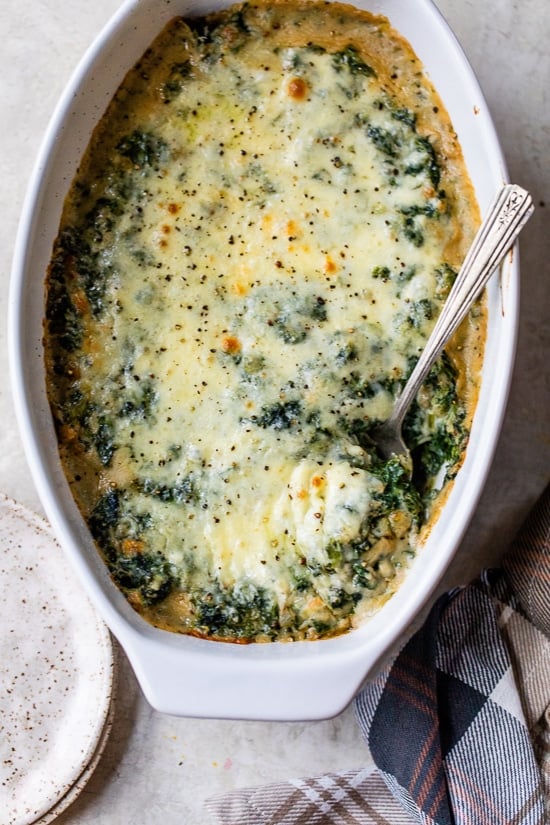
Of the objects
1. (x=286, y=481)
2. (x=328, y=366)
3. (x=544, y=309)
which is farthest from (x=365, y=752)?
(x=544, y=309)

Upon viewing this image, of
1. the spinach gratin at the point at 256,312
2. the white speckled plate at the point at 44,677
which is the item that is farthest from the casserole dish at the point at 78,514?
the white speckled plate at the point at 44,677

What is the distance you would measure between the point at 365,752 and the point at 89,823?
69cm

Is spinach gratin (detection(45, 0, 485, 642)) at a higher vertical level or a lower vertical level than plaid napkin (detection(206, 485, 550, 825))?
higher

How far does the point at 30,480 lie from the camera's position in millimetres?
2252

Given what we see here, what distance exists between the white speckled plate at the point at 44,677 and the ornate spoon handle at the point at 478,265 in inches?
36.9

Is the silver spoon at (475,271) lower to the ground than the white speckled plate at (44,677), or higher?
higher

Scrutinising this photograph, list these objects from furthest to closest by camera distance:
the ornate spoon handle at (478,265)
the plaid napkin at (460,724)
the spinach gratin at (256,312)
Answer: the plaid napkin at (460,724) < the spinach gratin at (256,312) < the ornate spoon handle at (478,265)

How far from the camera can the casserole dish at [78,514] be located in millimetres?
1815

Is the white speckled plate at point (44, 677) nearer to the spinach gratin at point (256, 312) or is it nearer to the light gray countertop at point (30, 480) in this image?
the light gray countertop at point (30, 480)

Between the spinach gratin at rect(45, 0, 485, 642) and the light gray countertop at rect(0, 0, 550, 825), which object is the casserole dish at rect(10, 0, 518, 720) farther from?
the light gray countertop at rect(0, 0, 550, 825)

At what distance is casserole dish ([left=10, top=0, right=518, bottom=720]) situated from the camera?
1.82m

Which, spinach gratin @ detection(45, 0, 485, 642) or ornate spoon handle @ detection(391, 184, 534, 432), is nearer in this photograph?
ornate spoon handle @ detection(391, 184, 534, 432)

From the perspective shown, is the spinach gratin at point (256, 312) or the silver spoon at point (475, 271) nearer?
the silver spoon at point (475, 271)

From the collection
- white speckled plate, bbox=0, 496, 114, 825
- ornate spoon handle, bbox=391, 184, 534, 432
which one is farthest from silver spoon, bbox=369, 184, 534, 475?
white speckled plate, bbox=0, 496, 114, 825
